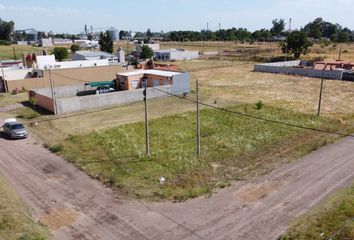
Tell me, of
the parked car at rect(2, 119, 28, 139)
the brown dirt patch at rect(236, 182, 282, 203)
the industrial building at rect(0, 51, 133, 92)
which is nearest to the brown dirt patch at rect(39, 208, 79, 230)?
the brown dirt patch at rect(236, 182, 282, 203)

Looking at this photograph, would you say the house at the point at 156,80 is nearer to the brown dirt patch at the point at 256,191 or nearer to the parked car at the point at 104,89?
the parked car at the point at 104,89

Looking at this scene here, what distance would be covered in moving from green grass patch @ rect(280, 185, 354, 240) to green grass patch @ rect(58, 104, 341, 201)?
17.0 ft

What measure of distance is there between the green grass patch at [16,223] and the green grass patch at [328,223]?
10428 mm

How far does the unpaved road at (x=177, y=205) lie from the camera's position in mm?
15016

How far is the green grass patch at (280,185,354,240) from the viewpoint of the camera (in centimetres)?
1388

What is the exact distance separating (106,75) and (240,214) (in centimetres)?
4245

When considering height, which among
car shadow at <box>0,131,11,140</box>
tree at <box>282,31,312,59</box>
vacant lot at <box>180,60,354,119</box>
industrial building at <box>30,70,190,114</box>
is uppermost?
tree at <box>282,31,312,59</box>

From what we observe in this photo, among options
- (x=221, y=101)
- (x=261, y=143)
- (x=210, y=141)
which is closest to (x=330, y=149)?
(x=261, y=143)

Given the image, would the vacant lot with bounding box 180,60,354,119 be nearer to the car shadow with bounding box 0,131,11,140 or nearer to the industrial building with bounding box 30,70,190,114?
the industrial building with bounding box 30,70,190,114

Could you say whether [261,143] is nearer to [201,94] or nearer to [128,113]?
[128,113]

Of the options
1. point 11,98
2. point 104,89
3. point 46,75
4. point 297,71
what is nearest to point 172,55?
point 297,71

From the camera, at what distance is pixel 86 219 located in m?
16.1

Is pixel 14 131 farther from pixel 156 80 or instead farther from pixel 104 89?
pixel 156 80

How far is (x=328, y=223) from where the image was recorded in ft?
48.5
